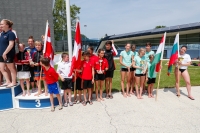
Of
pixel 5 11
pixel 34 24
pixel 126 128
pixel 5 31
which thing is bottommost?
pixel 126 128

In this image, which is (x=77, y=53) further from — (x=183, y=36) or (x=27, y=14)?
(x=27, y=14)

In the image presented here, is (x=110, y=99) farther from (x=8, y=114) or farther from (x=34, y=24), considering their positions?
(x=34, y=24)

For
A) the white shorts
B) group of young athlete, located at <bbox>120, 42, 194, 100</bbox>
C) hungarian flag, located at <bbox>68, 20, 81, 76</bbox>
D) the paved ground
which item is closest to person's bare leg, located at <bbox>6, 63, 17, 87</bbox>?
the white shorts

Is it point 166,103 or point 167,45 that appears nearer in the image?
point 166,103

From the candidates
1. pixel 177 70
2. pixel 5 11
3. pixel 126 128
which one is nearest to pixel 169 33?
pixel 177 70

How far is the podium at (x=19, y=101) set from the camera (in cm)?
429

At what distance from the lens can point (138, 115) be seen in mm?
3879

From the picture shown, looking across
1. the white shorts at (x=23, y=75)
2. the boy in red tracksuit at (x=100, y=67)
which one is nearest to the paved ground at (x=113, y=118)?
the boy in red tracksuit at (x=100, y=67)

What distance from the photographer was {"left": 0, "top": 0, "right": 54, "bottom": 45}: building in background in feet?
103

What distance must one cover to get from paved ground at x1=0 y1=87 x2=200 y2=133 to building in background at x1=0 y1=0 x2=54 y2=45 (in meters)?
30.2

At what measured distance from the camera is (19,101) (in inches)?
174

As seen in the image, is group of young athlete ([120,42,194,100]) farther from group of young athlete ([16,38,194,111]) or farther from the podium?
the podium

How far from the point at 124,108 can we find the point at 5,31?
12.9 ft

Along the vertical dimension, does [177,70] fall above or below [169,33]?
below
